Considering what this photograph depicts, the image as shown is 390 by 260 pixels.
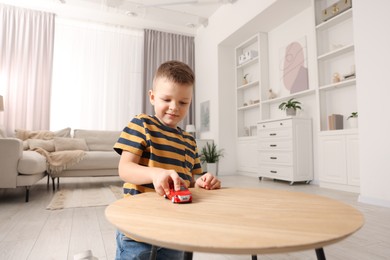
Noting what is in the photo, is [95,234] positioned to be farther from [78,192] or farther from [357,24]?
[357,24]

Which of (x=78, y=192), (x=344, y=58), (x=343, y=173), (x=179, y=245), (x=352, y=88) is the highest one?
(x=344, y=58)

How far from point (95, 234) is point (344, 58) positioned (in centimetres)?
347

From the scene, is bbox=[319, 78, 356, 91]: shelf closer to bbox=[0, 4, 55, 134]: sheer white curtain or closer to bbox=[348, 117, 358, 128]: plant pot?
bbox=[348, 117, 358, 128]: plant pot

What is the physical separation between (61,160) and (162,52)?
12.1ft

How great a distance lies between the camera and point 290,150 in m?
3.53

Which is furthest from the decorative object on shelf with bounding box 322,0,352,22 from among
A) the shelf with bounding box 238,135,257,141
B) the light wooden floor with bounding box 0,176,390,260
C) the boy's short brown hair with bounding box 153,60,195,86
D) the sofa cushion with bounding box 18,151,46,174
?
the sofa cushion with bounding box 18,151,46,174

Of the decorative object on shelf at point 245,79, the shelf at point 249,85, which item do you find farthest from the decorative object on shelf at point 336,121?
the decorative object on shelf at point 245,79

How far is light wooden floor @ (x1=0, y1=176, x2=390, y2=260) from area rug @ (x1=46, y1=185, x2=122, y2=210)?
120mm

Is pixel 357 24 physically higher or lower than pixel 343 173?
higher

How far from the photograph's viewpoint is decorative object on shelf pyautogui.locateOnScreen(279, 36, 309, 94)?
3.83 meters

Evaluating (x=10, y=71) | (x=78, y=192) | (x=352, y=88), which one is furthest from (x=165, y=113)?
(x=10, y=71)

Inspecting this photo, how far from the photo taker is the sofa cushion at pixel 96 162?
320 centimetres

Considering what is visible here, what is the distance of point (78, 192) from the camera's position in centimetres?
290

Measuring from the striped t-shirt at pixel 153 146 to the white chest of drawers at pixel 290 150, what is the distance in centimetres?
300
